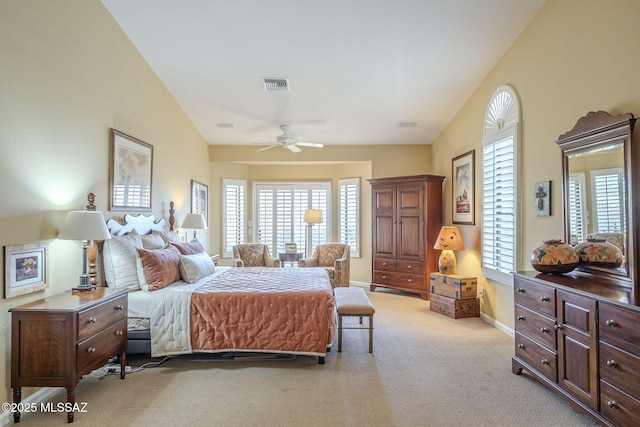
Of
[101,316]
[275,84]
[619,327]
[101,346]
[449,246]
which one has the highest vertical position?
[275,84]

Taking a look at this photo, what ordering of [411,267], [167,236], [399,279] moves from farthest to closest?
[399,279]
[411,267]
[167,236]

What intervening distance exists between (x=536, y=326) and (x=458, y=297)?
2.12 metres

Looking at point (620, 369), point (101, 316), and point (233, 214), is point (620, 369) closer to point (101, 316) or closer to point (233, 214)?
point (101, 316)

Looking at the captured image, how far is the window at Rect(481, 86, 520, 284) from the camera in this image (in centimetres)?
423

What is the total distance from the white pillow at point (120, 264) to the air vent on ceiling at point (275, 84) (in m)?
2.83

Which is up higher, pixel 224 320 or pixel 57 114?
pixel 57 114

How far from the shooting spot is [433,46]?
170 inches

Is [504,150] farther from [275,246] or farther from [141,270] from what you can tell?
[275,246]

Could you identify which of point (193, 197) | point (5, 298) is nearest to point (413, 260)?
→ point (193, 197)

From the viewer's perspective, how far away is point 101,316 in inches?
111

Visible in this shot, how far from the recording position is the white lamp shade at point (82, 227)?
115 inches

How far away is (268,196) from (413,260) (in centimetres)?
352

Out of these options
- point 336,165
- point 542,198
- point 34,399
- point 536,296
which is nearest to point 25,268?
point 34,399

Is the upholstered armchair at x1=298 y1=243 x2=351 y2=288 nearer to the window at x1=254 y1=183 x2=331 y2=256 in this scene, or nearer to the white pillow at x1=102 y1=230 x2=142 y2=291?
the window at x1=254 y1=183 x2=331 y2=256
